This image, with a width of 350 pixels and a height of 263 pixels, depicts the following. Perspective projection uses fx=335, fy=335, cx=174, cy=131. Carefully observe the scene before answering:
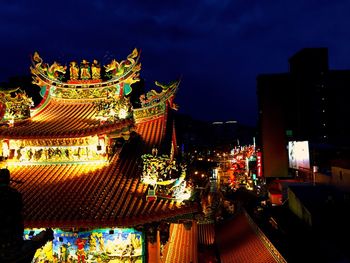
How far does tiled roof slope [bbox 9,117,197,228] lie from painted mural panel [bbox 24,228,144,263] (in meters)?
0.86

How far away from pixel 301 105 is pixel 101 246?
1350 inches

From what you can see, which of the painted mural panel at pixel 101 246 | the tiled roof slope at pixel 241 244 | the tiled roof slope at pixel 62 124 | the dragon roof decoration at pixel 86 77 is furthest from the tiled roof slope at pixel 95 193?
the tiled roof slope at pixel 241 244

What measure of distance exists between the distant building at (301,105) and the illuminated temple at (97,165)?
25797 millimetres

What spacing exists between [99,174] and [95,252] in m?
2.63

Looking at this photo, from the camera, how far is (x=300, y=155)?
28344 mm

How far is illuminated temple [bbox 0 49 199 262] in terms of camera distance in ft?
29.9

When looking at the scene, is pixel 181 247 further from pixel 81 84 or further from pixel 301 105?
pixel 301 105

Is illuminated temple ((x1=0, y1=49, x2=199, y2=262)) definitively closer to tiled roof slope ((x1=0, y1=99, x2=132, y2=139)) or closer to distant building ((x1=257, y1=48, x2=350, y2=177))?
tiled roof slope ((x1=0, y1=99, x2=132, y2=139))

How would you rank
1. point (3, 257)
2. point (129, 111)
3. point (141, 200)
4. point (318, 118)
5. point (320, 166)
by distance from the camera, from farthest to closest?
point (318, 118), point (320, 166), point (129, 111), point (141, 200), point (3, 257)

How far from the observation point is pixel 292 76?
39.5 meters

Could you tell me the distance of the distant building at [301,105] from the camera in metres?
37.5

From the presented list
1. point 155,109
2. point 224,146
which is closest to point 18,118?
point 155,109

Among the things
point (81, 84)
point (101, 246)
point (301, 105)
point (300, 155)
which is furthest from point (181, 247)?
point (301, 105)

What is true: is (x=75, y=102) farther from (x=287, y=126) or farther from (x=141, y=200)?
(x=287, y=126)
